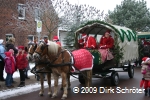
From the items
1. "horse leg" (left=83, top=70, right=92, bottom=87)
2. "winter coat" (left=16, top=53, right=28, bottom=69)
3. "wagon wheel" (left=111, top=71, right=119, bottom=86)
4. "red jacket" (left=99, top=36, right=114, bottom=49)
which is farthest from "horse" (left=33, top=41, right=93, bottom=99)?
"wagon wheel" (left=111, top=71, right=119, bottom=86)

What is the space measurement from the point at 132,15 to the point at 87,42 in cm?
2328

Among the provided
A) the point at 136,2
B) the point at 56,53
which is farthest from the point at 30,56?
the point at 136,2

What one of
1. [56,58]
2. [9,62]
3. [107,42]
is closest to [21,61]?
[9,62]

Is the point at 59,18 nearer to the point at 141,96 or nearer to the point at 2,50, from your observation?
the point at 2,50

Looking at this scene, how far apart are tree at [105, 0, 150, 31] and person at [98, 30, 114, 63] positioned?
21.5 m

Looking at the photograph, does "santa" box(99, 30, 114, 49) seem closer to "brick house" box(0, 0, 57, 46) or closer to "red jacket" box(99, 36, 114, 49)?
"red jacket" box(99, 36, 114, 49)

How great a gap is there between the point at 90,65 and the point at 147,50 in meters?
10.5

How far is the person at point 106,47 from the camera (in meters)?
9.52

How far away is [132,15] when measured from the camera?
31734 mm

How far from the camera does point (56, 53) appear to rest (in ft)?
25.1

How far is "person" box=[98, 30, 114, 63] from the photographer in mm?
9516

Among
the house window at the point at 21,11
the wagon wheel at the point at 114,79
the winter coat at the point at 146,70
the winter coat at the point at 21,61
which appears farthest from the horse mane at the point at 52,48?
the house window at the point at 21,11

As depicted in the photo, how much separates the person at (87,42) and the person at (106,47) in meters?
0.33

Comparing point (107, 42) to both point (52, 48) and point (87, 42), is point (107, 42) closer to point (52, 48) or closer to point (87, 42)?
point (87, 42)
